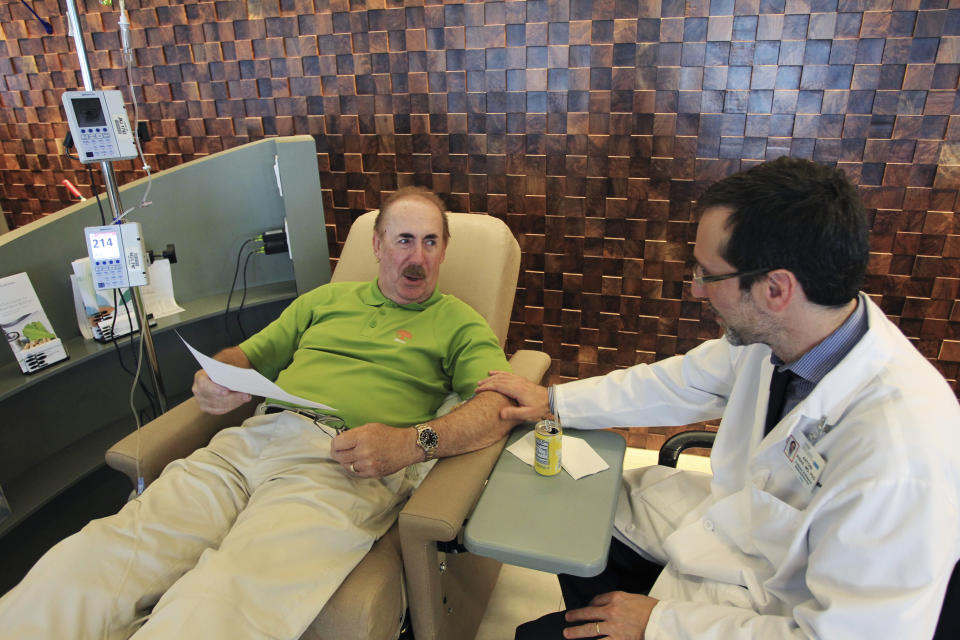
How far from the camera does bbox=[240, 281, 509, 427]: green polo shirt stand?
1.66 metres

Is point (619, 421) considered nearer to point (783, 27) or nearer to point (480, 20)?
point (783, 27)

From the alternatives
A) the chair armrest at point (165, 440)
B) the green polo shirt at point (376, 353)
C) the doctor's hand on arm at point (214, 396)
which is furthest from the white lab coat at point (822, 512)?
the chair armrest at point (165, 440)

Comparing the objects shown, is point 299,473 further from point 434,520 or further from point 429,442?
point 434,520

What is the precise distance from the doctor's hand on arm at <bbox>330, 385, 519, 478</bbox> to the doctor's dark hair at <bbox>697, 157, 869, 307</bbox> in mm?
685

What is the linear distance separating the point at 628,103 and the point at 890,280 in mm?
1135

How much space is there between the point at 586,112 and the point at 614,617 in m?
1.77

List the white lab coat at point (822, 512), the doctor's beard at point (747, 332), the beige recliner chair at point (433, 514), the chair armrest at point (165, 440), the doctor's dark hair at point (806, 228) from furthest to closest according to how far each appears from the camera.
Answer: the chair armrest at point (165, 440) < the beige recliner chair at point (433, 514) < the doctor's beard at point (747, 332) < the doctor's dark hair at point (806, 228) < the white lab coat at point (822, 512)

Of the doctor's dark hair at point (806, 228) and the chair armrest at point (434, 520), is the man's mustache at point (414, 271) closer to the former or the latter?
the chair armrest at point (434, 520)

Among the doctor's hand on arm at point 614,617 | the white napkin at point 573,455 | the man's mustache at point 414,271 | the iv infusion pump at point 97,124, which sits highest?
the iv infusion pump at point 97,124

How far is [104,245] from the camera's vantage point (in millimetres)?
1680

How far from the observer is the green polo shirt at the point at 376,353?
166cm

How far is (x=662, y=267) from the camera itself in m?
2.38

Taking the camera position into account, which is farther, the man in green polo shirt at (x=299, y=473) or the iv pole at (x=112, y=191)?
the iv pole at (x=112, y=191)

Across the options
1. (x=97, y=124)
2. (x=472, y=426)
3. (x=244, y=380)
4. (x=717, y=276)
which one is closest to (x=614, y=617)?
(x=472, y=426)
